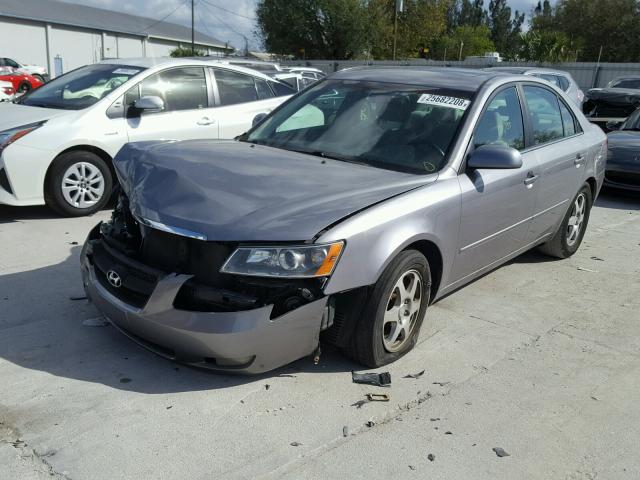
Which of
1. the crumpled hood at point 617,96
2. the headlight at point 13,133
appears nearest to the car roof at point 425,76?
the headlight at point 13,133

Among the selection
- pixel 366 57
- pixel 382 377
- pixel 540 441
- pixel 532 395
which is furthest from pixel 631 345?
pixel 366 57

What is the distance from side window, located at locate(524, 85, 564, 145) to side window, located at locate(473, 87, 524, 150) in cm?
22

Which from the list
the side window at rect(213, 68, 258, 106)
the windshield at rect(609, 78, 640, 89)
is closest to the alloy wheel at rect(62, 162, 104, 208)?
the side window at rect(213, 68, 258, 106)

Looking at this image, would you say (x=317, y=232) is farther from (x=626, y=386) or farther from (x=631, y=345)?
(x=631, y=345)

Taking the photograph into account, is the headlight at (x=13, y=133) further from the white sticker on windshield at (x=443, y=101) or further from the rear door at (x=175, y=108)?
the white sticker on windshield at (x=443, y=101)

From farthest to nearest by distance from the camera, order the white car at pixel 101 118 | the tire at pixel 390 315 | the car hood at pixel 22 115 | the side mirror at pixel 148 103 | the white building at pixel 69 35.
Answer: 1. the white building at pixel 69 35
2. the side mirror at pixel 148 103
3. the car hood at pixel 22 115
4. the white car at pixel 101 118
5. the tire at pixel 390 315

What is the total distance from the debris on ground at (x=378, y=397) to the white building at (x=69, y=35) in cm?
4986

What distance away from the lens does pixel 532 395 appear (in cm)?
342

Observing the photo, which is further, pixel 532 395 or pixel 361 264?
pixel 532 395

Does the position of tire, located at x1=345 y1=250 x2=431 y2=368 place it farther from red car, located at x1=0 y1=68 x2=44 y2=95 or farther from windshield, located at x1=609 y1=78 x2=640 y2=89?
red car, located at x1=0 y1=68 x2=44 y2=95

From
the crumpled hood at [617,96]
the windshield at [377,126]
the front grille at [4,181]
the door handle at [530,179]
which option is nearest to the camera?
the windshield at [377,126]

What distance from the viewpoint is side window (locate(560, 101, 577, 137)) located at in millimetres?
5453

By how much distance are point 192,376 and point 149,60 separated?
5.04 meters

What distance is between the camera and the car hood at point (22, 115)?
20.4 ft
